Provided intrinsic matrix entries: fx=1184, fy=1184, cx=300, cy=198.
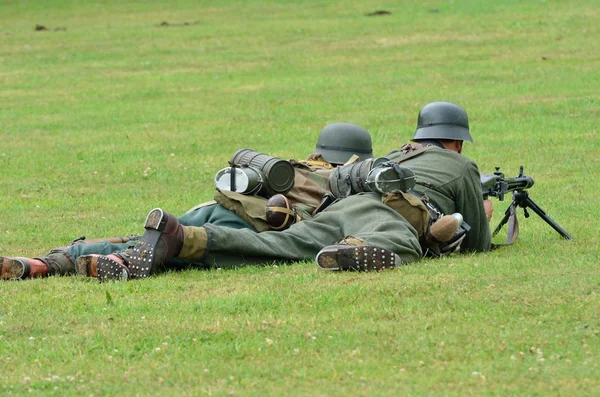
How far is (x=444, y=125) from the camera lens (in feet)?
30.3

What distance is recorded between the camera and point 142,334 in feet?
20.3

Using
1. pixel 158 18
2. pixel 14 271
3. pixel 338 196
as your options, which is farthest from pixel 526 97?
pixel 158 18

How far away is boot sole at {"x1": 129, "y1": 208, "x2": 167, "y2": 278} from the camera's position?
7.64 metres

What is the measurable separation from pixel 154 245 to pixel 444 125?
2722 millimetres

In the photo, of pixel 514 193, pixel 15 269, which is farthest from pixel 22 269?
pixel 514 193

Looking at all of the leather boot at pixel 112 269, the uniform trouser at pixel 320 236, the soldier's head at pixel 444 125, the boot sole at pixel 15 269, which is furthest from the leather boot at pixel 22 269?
the soldier's head at pixel 444 125

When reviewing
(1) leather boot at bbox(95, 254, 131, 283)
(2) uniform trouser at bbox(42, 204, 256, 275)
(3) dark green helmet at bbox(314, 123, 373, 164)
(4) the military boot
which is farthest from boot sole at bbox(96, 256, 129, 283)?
(3) dark green helmet at bbox(314, 123, 373, 164)

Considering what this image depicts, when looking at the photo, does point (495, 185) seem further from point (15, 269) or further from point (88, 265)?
point (15, 269)

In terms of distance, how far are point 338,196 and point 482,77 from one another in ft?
45.8

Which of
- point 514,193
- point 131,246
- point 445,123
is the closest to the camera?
point 131,246

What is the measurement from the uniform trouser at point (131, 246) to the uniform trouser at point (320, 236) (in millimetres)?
172

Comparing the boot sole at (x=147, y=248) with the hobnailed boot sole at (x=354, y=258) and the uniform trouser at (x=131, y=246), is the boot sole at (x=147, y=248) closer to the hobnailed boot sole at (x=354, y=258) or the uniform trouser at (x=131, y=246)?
the uniform trouser at (x=131, y=246)

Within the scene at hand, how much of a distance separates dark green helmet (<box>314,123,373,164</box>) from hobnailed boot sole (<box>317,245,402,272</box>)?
84.1 inches

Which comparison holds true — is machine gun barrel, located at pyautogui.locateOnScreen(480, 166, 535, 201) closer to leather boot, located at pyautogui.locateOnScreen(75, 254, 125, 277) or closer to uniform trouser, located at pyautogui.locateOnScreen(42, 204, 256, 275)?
uniform trouser, located at pyautogui.locateOnScreen(42, 204, 256, 275)
